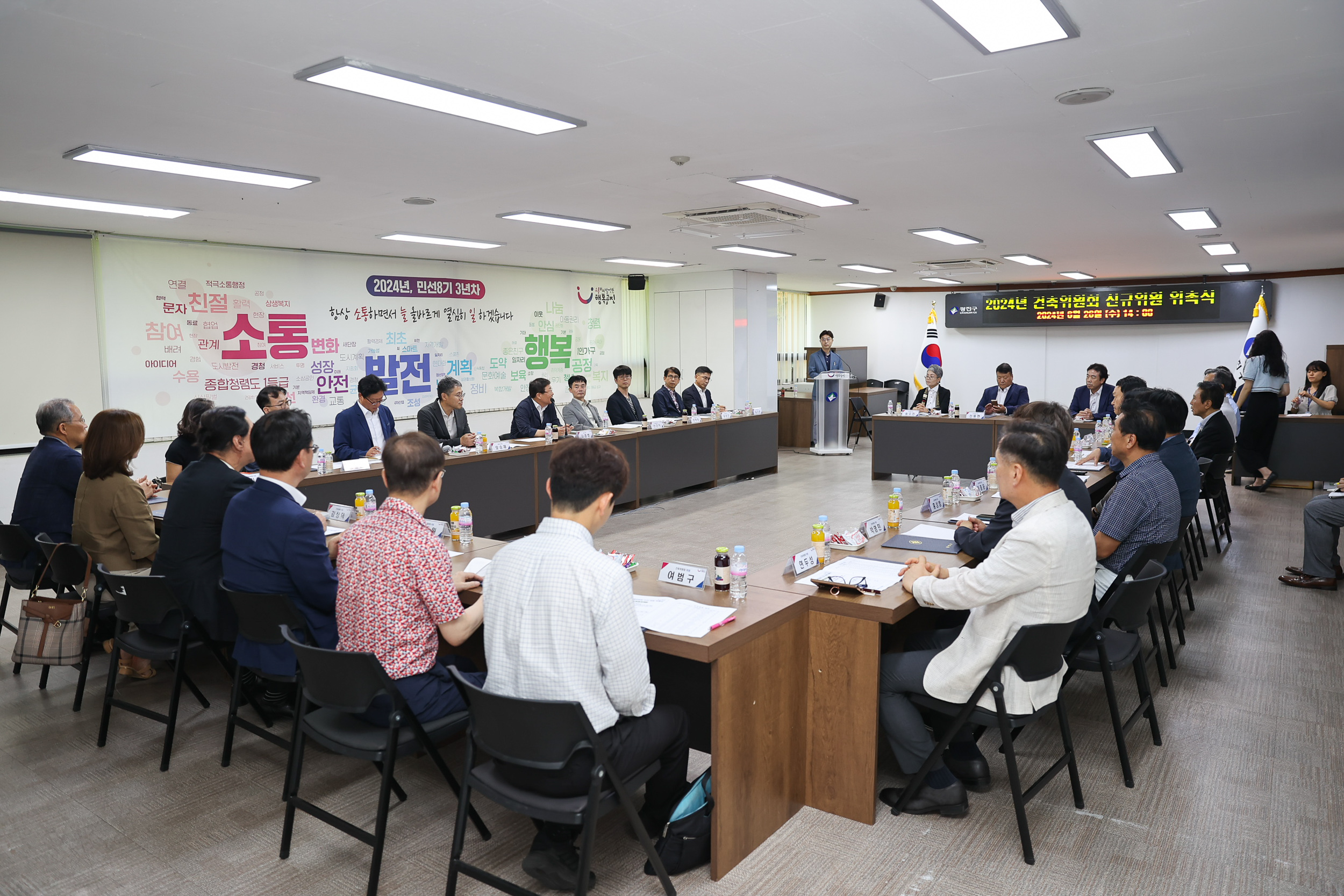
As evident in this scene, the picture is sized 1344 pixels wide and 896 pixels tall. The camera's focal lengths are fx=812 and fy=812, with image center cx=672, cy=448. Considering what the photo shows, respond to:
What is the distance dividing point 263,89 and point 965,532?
10.9 feet

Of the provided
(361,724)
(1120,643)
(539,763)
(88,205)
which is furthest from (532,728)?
(88,205)

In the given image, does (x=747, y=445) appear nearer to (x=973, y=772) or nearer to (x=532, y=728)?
(x=973, y=772)

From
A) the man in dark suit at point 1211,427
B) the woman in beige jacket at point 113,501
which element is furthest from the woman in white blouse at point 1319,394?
the woman in beige jacket at point 113,501

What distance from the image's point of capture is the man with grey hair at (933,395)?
10.4 m

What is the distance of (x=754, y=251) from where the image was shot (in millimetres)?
9172

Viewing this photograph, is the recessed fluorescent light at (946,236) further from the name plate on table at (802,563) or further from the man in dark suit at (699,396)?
the name plate on table at (802,563)

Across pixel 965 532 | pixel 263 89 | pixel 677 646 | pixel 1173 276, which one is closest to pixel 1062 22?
pixel 965 532

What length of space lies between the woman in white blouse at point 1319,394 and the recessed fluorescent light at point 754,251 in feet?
19.5

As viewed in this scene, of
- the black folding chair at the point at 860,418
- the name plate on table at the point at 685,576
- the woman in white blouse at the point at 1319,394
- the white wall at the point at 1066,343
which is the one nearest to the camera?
the name plate on table at the point at 685,576

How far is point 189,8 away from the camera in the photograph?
97.6 inches

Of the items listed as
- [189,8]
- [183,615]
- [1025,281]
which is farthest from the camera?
[1025,281]

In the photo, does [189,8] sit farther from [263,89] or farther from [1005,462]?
[1005,462]

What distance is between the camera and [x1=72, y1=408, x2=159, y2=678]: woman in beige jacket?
355 cm

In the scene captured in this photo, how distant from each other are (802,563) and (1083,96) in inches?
92.4
